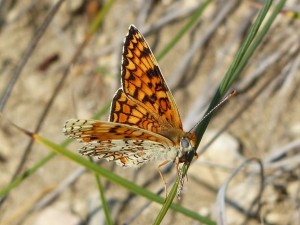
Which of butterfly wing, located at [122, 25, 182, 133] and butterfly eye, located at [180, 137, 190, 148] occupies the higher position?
butterfly wing, located at [122, 25, 182, 133]

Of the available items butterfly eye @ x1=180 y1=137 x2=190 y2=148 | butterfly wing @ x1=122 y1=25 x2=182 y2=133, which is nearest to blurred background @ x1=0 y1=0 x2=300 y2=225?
butterfly wing @ x1=122 y1=25 x2=182 y2=133

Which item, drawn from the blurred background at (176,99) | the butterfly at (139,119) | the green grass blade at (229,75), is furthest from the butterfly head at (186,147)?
the blurred background at (176,99)

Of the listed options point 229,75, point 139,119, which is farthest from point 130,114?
point 229,75

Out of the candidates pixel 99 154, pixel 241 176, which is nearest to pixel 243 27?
pixel 241 176

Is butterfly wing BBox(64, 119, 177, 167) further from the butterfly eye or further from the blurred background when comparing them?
the blurred background

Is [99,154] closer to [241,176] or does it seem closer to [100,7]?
[241,176]

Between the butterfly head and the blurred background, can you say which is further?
the blurred background

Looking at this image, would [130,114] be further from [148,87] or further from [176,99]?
[176,99]

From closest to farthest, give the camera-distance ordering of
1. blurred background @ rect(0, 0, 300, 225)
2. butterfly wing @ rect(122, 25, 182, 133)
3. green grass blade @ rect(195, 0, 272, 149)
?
1. green grass blade @ rect(195, 0, 272, 149)
2. butterfly wing @ rect(122, 25, 182, 133)
3. blurred background @ rect(0, 0, 300, 225)
